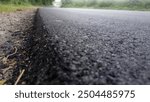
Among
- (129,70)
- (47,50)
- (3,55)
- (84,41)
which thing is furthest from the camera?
(3,55)

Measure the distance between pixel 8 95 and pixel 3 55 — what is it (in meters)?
1.35

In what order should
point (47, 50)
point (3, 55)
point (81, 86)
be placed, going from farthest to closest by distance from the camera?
point (3, 55)
point (47, 50)
point (81, 86)

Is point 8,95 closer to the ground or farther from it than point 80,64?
closer to the ground

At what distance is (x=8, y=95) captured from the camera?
131cm

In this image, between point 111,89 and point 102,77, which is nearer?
point 111,89

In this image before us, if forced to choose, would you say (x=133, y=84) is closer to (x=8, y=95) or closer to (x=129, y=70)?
(x=129, y=70)

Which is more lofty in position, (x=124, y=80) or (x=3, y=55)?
(x=124, y=80)

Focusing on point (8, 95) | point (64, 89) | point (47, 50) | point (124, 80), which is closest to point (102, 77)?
point (124, 80)

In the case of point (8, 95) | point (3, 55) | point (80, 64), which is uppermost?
point (80, 64)

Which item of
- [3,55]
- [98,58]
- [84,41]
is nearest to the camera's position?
[98,58]

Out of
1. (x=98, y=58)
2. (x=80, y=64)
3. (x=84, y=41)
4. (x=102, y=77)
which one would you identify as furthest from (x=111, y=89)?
(x=84, y=41)

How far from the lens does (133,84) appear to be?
4.00 feet

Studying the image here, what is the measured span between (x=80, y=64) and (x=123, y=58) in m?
0.38

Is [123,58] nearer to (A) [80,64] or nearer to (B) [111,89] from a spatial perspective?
(A) [80,64]
